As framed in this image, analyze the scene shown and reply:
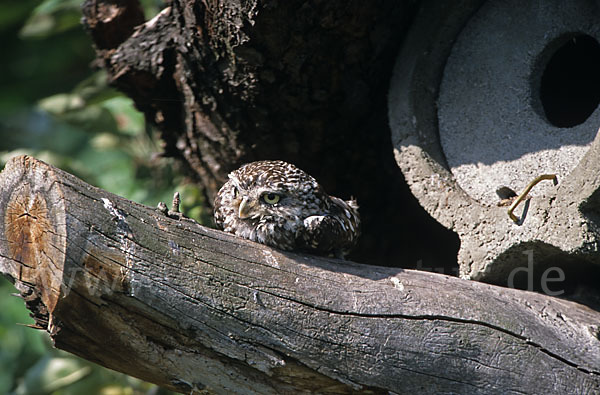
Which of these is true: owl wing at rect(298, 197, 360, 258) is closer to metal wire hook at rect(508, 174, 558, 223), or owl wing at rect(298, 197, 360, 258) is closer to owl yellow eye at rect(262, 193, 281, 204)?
owl yellow eye at rect(262, 193, 281, 204)

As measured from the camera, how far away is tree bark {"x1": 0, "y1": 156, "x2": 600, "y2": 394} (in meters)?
2.18

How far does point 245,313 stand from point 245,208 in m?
0.59

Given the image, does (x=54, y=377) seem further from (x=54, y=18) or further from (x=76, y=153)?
(x=54, y=18)

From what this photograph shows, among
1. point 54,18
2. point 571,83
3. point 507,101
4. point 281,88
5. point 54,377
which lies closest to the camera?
point 507,101

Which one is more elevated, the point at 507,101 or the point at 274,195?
the point at 507,101

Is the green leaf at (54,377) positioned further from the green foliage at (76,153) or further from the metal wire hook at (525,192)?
the metal wire hook at (525,192)

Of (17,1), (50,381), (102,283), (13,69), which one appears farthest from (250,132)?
(13,69)

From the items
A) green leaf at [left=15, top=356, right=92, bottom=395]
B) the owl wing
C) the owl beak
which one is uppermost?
the owl beak

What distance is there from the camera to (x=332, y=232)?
2.82 meters

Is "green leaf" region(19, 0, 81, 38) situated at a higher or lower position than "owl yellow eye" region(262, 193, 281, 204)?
higher

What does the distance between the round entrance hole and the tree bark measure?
3.52ft

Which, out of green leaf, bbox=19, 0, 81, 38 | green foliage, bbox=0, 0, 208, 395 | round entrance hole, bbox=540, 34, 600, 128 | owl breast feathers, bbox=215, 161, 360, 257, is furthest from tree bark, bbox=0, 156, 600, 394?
green leaf, bbox=19, 0, 81, 38

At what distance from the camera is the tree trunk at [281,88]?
2.97 metres

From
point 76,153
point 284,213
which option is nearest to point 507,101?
point 284,213
